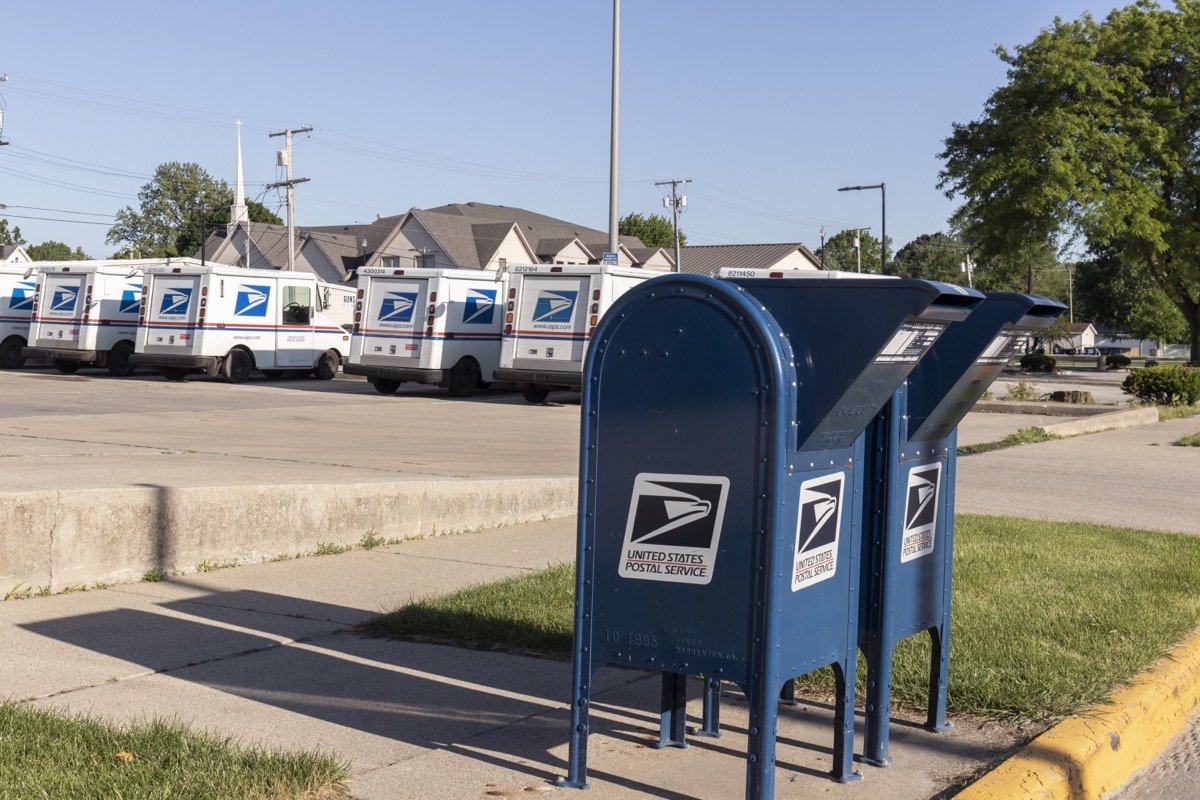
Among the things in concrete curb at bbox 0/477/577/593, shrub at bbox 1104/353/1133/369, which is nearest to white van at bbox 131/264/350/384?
concrete curb at bbox 0/477/577/593

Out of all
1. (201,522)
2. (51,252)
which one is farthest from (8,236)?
(201,522)

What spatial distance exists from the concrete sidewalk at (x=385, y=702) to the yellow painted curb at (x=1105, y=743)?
0.71ft

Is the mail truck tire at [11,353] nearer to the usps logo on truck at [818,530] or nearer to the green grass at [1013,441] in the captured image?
the green grass at [1013,441]

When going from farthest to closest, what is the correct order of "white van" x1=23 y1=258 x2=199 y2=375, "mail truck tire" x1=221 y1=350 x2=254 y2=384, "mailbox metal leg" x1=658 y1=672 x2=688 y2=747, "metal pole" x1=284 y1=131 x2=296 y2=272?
"metal pole" x1=284 y1=131 x2=296 y2=272
"white van" x1=23 y1=258 x2=199 y2=375
"mail truck tire" x1=221 y1=350 x2=254 y2=384
"mailbox metal leg" x1=658 y1=672 x2=688 y2=747

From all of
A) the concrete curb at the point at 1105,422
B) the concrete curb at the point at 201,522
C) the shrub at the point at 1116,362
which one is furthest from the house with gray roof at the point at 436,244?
the concrete curb at the point at 201,522

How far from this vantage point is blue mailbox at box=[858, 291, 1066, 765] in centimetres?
455

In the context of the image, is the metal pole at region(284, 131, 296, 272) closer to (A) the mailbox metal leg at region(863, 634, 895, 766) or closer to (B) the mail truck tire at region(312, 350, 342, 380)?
(B) the mail truck tire at region(312, 350, 342, 380)

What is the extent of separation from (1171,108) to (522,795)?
47.8 meters

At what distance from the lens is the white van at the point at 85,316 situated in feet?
98.9

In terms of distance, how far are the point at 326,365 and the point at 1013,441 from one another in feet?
60.3

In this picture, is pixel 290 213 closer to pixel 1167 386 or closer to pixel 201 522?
pixel 1167 386

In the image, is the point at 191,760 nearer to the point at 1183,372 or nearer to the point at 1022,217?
the point at 1183,372

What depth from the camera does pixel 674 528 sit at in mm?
3977

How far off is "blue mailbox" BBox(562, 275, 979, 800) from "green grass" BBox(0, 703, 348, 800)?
34.8 inches
